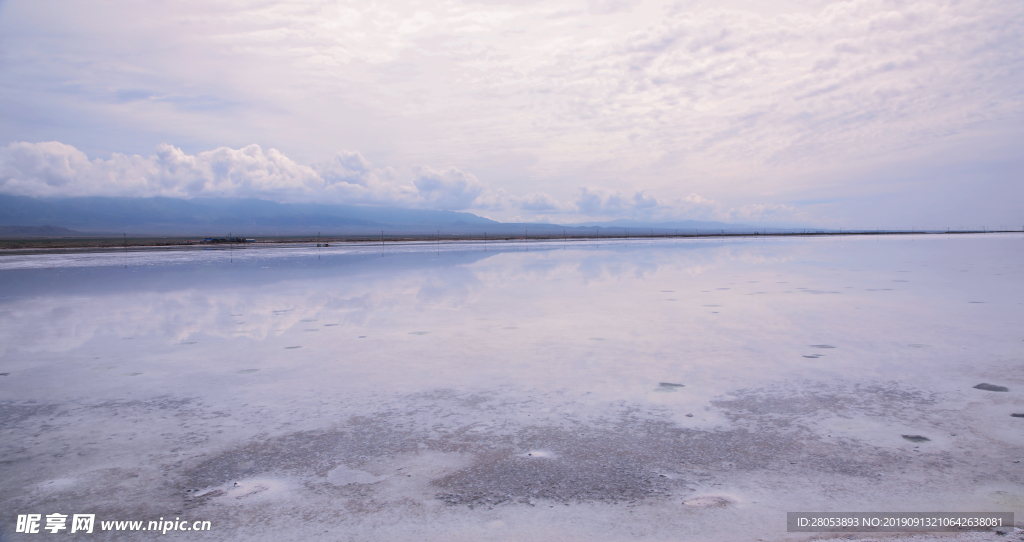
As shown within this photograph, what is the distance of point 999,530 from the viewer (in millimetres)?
2727

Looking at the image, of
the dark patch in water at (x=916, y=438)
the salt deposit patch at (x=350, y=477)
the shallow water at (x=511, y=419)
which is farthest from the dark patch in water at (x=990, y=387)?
the salt deposit patch at (x=350, y=477)

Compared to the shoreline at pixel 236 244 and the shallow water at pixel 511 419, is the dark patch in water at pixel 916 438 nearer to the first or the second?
the shallow water at pixel 511 419

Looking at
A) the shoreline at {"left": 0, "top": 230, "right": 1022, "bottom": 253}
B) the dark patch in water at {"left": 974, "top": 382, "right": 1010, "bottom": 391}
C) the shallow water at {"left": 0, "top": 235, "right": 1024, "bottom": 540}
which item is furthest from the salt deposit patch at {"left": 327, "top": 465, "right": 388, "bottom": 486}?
the shoreline at {"left": 0, "top": 230, "right": 1022, "bottom": 253}

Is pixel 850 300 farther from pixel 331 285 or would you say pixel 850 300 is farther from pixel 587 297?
pixel 331 285

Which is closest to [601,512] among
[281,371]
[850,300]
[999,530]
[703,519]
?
[703,519]

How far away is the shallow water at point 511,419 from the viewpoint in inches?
120

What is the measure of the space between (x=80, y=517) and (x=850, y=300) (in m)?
11.6

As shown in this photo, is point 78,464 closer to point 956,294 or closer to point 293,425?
point 293,425

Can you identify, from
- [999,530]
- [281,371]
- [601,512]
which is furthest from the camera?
[281,371]

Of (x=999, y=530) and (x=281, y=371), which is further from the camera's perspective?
(x=281, y=371)

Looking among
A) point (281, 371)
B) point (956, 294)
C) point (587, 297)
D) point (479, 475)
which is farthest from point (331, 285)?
point (956, 294)

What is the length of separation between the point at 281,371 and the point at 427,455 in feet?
9.35

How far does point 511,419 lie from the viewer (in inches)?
172

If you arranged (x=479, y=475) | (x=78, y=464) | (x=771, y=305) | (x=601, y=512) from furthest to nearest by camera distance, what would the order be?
(x=771, y=305)
(x=78, y=464)
(x=479, y=475)
(x=601, y=512)
